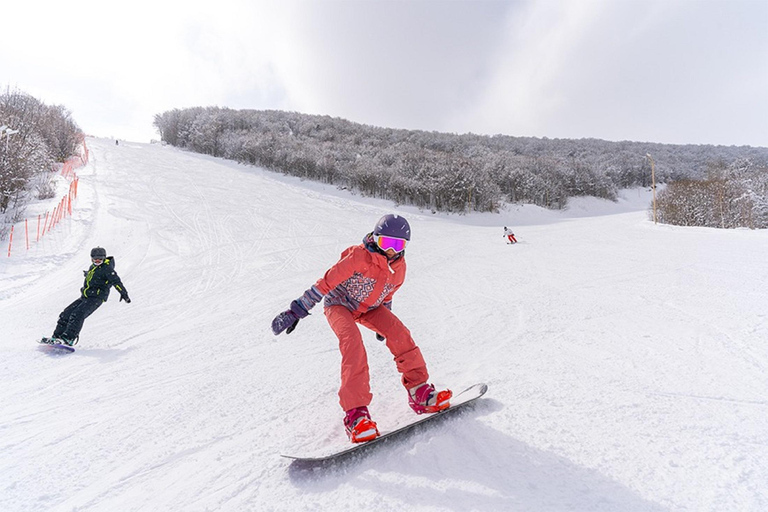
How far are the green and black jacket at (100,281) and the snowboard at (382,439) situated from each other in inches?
177

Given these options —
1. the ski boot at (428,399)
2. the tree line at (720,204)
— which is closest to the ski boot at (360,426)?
the ski boot at (428,399)

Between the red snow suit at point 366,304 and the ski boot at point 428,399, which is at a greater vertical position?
the red snow suit at point 366,304

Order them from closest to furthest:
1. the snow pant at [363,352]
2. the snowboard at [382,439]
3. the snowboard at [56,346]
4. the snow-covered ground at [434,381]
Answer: the snow-covered ground at [434,381], the snowboard at [382,439], the snow pant at [363,352], the snowboard at [56,346]

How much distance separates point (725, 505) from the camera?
6.23 feet

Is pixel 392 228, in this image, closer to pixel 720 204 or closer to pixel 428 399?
pixel 428 399

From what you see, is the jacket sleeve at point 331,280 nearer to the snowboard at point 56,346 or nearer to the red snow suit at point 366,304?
the red snow suit at point 366,304

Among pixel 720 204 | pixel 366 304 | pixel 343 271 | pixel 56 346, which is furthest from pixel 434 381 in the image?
pixel 720 204

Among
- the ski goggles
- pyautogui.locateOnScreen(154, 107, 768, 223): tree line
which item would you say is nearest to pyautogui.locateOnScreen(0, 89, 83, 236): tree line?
the ski goggles

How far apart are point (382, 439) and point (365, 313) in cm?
103

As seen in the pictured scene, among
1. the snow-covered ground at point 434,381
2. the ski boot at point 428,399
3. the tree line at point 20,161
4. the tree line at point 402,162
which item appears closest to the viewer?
the snow-covered ground at point 434,381

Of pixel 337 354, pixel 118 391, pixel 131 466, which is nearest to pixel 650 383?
pixel 337 354

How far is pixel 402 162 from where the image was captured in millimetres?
33656

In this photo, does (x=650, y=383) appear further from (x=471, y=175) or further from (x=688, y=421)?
(x=471, y=175)

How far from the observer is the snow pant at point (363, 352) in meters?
2.65
